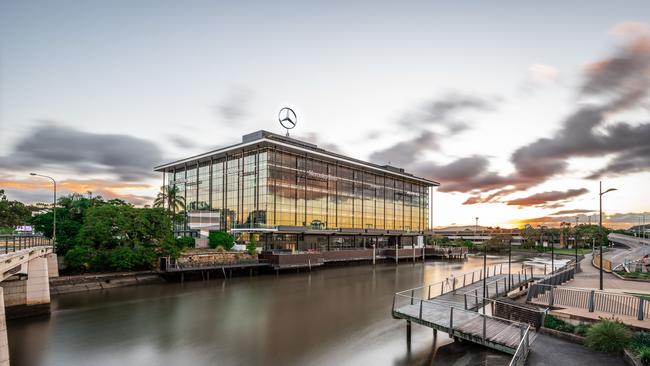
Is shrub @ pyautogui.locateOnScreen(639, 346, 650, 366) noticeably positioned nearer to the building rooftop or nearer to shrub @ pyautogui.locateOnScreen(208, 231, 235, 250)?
shrub @ pyautogui.locateOnScreen(208, 231, 235, 250)

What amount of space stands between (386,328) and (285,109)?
65440 millimetres

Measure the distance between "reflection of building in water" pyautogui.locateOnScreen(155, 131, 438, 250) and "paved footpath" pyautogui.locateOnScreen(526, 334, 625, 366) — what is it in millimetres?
58804

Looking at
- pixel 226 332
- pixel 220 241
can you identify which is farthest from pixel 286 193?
pixel 226 332

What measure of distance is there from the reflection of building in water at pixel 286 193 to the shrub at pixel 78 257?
30665 mm

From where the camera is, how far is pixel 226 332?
26109 millimetres

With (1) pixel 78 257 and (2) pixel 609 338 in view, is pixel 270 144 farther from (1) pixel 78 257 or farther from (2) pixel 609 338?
(2) pixel 609 338

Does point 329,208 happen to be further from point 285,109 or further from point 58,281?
point 58,281

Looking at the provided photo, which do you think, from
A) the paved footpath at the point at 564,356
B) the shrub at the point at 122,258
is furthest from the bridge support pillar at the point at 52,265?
the paved footpath at the point at 564,356

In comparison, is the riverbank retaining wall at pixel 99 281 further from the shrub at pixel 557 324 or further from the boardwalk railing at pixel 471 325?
the shrub at pixel 557 324

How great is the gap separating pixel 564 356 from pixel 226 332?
20.6 m

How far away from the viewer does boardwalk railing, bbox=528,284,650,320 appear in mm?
20031

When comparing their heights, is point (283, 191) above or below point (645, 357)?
above

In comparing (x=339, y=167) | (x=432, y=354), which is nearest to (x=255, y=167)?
(x=339, y=167)

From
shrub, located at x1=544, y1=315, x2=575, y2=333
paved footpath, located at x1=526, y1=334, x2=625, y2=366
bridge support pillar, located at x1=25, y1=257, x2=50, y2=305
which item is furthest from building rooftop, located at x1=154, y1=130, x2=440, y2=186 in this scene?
paved footpath, located at x1=526, y1=334, x2=625, y2=366
